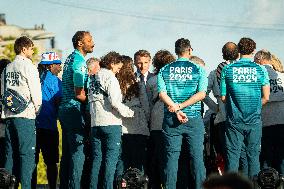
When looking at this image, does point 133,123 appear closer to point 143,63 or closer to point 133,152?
point 133,152

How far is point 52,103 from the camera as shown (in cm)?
1016

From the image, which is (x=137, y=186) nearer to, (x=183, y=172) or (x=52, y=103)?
(x=183, y=172)

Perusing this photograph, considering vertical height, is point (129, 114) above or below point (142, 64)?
below

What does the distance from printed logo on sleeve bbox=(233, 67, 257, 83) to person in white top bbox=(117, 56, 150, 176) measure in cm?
129

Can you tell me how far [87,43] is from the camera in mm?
9500

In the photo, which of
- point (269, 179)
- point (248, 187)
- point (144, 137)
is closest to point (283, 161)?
point (269, 179)

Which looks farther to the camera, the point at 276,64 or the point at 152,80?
the point at 276,64

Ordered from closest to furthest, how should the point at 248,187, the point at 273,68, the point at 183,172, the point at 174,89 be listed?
the point at 248,187, the point at 174,89, the point at 183,172, the point at 273,68

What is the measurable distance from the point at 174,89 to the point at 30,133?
1.94 meters

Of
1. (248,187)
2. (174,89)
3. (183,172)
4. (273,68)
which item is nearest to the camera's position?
(248,187)

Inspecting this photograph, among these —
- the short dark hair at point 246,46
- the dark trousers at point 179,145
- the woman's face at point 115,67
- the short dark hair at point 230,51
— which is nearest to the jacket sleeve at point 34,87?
the woman's face at point 115,67

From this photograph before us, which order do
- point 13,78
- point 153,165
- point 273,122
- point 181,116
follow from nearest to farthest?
point 181,116 < point 13,78 < point 153,165 < point 273,122

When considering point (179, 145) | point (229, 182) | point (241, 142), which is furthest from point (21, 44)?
point (229, 182)

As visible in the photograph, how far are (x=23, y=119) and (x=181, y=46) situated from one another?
87.8 inches
